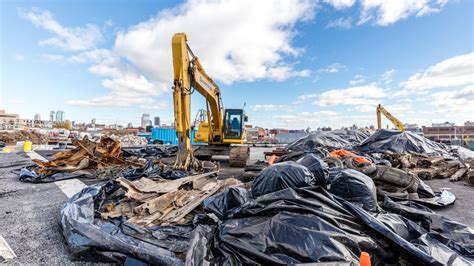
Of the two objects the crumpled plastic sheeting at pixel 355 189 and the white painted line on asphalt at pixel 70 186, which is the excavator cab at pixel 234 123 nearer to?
the white painted line on asphalt at pixel 70 186

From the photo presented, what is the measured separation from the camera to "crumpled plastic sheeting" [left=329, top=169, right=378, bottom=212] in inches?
99.7

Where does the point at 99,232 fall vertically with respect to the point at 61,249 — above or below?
above

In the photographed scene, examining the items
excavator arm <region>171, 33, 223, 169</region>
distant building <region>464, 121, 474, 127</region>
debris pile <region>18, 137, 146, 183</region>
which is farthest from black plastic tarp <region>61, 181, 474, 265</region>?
distant building <region>464, 121, 474, 127</region>

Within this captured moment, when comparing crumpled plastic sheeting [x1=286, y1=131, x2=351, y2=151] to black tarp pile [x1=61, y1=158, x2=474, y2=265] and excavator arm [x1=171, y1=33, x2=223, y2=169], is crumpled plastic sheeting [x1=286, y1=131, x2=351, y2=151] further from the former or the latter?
black tarp pile [x1=61, y1=158, x2=474, y2=265]

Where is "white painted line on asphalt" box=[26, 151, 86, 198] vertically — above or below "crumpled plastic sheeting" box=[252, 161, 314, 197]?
below

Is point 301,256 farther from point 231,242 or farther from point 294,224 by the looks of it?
point 231,242

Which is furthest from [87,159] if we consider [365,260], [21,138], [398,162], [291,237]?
[21,138]

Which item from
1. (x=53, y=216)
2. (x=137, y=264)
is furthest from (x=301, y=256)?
(x=53, y=216)

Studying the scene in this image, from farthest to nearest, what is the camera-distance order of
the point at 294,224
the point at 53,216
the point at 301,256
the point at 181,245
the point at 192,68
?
the point at 192,68
the point at 53,216
the point at 181,245
the point at 294,224
the point at 301,256

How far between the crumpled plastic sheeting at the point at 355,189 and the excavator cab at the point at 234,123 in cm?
645

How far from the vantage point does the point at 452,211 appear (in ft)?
11.7

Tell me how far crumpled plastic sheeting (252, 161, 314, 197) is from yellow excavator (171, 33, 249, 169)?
11.6 ft

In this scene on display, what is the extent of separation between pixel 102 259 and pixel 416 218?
10.7 feet

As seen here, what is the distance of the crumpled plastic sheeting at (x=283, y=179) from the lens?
8.53 feet
